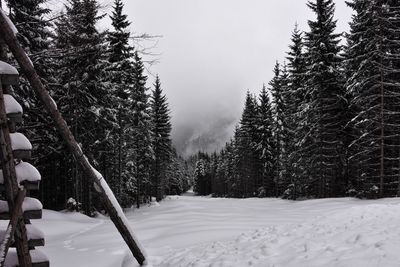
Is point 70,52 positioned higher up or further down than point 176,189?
higher up

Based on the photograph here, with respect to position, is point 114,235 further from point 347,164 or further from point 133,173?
point 133,173

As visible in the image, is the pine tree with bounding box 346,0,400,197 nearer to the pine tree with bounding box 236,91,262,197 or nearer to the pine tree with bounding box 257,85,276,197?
the pine tree with bounding box 257,85,276,197

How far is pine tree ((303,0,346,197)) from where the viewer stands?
94.5 ft

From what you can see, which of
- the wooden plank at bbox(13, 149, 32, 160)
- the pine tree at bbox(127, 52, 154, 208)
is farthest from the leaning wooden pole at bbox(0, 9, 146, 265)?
the pine tree at bbox(127, 52, 154, 208)

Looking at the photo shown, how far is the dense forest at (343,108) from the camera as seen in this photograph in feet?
72.9

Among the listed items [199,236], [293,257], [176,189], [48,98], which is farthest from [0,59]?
[176,189]

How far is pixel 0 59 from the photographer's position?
5.69 m

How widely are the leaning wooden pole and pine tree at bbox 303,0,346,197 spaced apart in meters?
24.2

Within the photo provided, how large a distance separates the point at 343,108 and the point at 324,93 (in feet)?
7.03

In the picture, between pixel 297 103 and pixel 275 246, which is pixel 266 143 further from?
pixel 275 246

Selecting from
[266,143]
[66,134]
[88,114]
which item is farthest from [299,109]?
[66,134]

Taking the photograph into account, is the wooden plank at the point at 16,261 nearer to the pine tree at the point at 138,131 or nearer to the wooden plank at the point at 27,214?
the wooden plank at the point at 27,214

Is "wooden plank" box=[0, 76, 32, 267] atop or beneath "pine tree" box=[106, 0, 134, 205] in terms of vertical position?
beneath

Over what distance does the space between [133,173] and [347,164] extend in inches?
843
